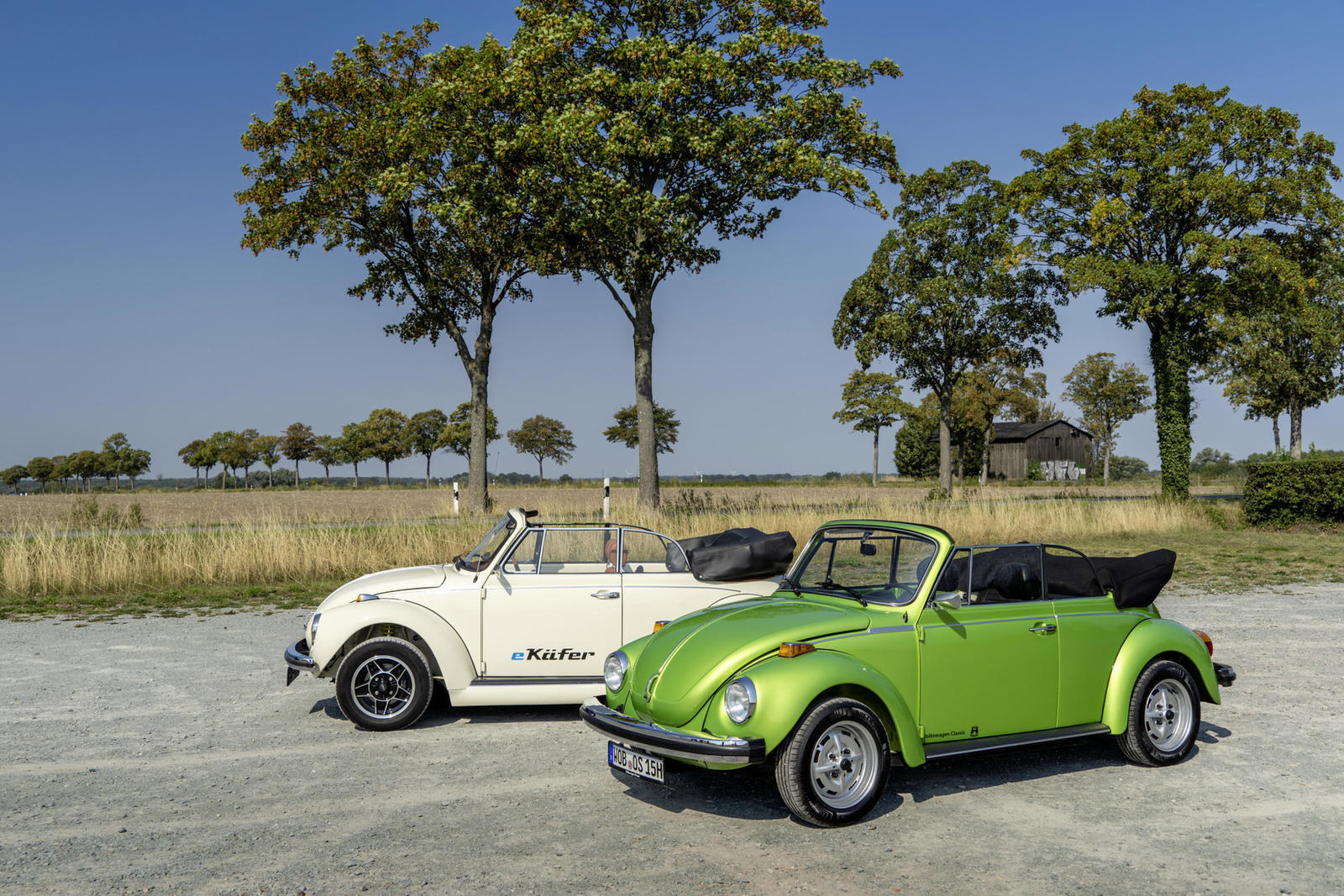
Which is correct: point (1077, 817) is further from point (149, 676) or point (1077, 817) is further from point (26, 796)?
point (149, 676)

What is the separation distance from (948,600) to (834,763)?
1183 mm

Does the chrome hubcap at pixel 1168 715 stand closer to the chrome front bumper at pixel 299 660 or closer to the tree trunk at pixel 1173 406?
the chrome front bumper at pixel 299 660

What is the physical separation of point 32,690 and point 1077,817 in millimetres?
8341

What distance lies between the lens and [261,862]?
445cm

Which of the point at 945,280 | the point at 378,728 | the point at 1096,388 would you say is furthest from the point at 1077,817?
the point at 1096,388

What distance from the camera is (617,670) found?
5.62 m

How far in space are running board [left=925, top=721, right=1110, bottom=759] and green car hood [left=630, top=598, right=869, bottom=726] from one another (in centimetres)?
81

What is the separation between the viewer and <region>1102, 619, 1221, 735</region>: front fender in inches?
232

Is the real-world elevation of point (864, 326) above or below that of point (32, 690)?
above

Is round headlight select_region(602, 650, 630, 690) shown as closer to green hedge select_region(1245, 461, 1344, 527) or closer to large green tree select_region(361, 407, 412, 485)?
green hedge select_region(1245, 461, 1344, 527)

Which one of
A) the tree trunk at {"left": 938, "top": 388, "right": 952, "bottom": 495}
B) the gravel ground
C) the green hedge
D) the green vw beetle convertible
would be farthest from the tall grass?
the tree trunk at {"left": 938, "top": 388, "right": 952, "bottom": 495}

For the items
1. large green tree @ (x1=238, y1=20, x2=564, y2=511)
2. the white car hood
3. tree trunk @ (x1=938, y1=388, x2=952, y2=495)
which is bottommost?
the white car hood

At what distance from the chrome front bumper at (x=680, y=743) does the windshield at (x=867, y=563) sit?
135cm

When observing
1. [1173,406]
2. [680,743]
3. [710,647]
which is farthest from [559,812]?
[1173,406]
